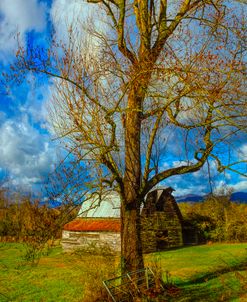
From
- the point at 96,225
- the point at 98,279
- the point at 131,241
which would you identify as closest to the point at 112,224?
the point at 96,225

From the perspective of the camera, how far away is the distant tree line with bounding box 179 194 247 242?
86.7ft

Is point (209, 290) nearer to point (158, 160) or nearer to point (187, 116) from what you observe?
point (158, 160)

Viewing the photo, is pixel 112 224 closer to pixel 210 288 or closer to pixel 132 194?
pixel 210 288

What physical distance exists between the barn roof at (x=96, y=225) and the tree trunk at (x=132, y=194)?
1302 centimetres

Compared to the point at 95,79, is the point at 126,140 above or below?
below

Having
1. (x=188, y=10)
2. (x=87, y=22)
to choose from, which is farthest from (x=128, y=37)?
(x=188, y=10)

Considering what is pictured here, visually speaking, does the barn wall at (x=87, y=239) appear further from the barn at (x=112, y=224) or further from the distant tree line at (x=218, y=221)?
the distant tree line at (x=218, y=221)

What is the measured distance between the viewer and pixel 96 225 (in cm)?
2331

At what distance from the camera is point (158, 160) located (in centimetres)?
969

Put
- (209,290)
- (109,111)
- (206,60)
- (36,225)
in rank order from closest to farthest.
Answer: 1. (36,225)
2. (206,60)
3. (109,111)
4. (209,290)

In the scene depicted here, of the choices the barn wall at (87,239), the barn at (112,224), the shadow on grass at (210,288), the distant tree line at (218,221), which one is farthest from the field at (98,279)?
the distant tree line at (218,221)

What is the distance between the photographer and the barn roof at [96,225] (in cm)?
2233

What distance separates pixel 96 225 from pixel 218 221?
9587 millimetres

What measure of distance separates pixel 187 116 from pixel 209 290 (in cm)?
542
